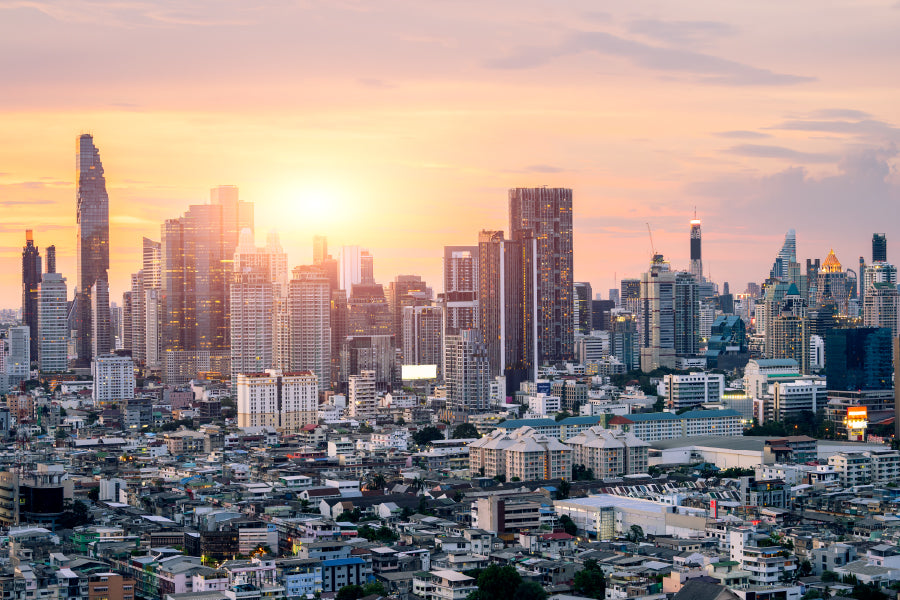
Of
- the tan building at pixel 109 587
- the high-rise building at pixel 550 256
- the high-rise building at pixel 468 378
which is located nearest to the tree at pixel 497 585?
the tan building at pixel 109 587

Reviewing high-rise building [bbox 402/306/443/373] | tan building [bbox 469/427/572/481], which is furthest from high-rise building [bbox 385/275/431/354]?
tan building [bbox 469/427/572/481]

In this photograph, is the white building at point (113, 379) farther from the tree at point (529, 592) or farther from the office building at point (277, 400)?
the tree at point (529, 592)

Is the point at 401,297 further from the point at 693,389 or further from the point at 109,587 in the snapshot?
the point at 109,587

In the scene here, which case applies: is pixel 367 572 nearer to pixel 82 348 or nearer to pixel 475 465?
pixel 475 465

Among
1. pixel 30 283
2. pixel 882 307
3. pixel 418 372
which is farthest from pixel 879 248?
pixel 30 283

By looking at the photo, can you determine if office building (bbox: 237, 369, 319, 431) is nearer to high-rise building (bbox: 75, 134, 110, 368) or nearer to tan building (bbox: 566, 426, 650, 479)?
tan building (bbox: 566, 426, 650, 479)
